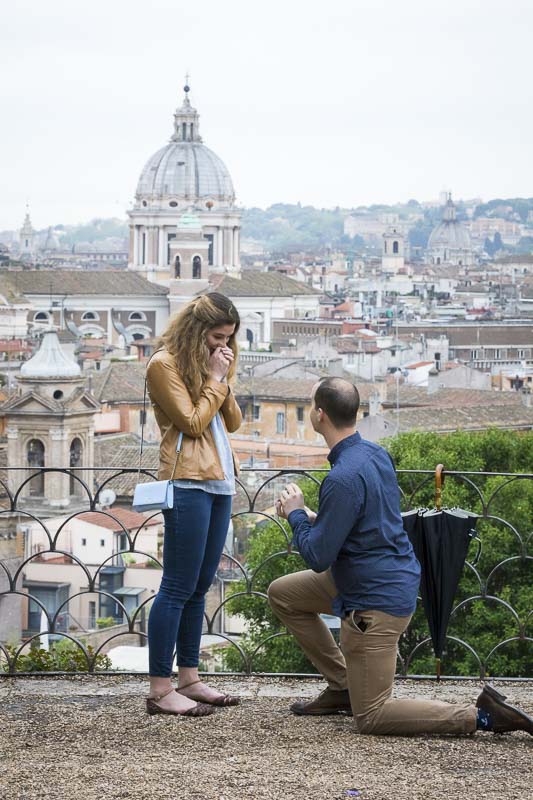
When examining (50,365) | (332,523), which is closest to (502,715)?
(332,523)

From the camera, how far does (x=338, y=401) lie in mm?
3322

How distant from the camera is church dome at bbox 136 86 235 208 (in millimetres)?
85562

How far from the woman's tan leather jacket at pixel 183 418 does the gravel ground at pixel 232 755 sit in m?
0.52

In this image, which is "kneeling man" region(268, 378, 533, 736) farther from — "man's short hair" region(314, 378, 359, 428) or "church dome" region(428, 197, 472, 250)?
"church dome" region(428, 197, 472, 250)

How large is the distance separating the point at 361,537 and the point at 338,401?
0.91ft

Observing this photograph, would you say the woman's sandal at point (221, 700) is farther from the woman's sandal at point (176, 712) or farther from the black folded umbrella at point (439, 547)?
the black folded umbrella at point (439, 547)

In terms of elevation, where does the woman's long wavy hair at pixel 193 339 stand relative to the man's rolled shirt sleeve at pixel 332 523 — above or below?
above

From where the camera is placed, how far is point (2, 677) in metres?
3.90

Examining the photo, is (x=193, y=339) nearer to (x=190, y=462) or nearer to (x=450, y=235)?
(x=190, y=462)

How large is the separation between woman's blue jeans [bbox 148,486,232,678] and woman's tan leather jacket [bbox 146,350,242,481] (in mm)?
49

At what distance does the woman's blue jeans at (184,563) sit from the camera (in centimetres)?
346

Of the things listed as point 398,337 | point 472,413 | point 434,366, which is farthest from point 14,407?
point 398,337

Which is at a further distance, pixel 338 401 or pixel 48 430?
pixel 48 430

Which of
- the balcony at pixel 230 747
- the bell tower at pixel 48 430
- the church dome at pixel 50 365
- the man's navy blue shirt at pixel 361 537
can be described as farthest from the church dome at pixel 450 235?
the man's navy blue shirt at pixel 361 537
